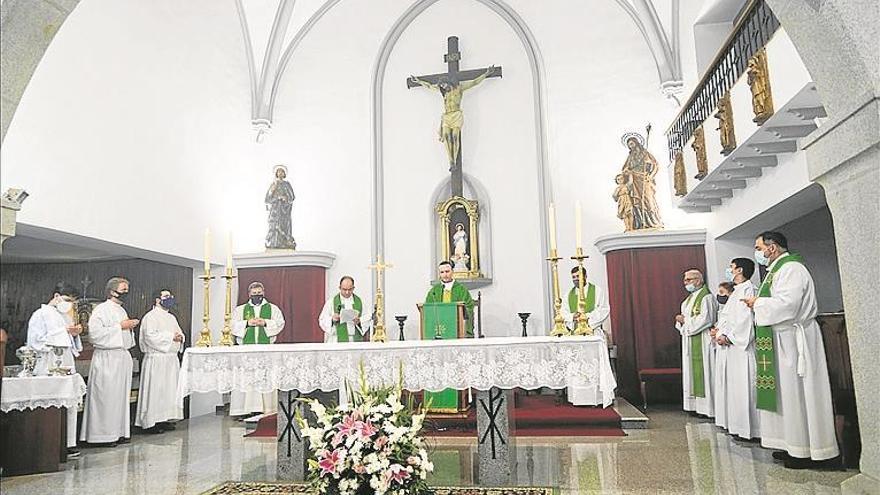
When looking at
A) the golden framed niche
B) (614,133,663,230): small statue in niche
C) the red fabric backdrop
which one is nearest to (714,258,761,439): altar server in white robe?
the red fabric backdrop

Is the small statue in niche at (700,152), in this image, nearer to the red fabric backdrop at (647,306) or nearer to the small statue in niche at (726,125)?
the small statue in niche at (726,125)

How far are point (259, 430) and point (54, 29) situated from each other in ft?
20.9

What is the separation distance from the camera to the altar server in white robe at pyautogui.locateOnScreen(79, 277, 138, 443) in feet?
26.0

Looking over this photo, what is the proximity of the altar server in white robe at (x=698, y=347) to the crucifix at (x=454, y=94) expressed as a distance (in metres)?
4.52

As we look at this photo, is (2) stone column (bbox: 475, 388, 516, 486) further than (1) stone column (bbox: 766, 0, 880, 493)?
Yes

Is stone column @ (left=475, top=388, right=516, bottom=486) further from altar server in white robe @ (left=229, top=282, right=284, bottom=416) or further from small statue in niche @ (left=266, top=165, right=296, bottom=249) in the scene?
small statue in niche @ (left=266, top=165, right=296, bottom=249)

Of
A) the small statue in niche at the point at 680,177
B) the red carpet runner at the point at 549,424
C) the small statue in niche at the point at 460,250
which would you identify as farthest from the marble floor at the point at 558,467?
the small statue in niche at the point at 460,250

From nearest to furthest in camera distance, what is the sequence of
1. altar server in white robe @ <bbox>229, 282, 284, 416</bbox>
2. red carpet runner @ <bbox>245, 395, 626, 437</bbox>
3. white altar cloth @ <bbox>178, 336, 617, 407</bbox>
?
white altar cloth @ <bbox>178, 336, 617, 407</bbox> < red carpet runner @ <bbox>245, 395, 626, 437</bbox> < altar server in white robe @ <bbox>229, 282, 284, 416</bbox>

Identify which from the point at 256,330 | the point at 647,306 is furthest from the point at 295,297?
the point at 647,306

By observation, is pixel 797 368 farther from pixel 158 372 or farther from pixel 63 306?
pixel 158 372

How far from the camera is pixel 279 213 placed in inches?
472

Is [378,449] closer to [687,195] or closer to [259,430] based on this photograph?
[259,430]

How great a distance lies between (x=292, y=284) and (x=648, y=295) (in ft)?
19.5

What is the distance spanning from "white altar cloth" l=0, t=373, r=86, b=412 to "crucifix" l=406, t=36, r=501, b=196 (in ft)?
22.9
